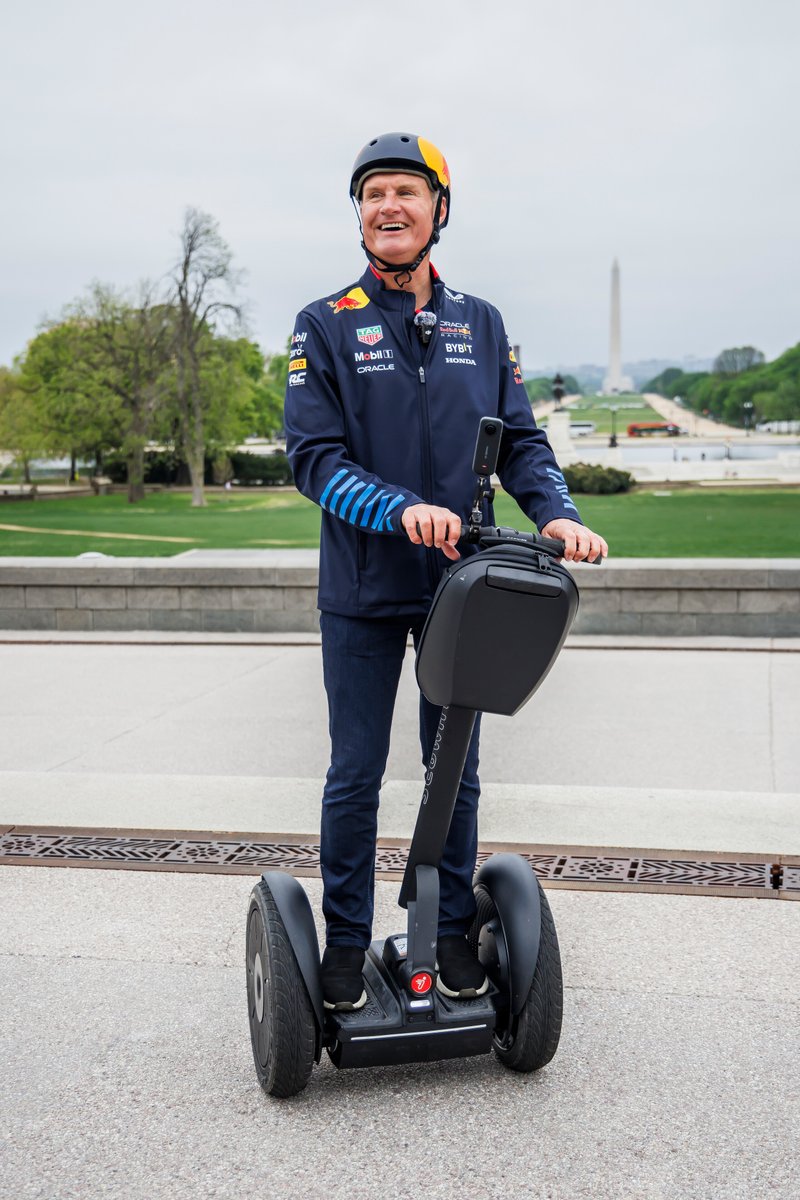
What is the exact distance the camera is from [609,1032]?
3.12 m

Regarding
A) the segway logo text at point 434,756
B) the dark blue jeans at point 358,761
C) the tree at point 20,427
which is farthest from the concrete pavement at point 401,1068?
the tree at point 20,427

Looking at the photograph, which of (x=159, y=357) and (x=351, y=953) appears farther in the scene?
(x=159, y=357)

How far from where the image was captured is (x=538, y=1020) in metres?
2.77

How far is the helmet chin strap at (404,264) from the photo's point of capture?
2814 millimetres

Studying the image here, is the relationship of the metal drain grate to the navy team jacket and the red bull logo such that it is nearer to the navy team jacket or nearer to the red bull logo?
the navy team jacket

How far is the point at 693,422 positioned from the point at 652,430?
1638cm

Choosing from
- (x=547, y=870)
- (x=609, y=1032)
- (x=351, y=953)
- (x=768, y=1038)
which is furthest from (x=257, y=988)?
(x=547, y=870)

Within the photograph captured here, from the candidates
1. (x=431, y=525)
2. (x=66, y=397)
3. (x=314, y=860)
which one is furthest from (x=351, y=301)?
(x=66, y=397)

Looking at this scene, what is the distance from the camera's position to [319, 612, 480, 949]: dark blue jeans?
2.87m

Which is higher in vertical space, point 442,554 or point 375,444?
point 375,444

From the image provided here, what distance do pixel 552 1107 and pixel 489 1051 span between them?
0.18 m

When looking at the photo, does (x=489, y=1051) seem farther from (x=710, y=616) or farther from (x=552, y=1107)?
(x=710, y=616)

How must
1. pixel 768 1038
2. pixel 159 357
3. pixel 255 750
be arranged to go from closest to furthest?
pixel 768 1038
pixel 255 750
pixel 159 357

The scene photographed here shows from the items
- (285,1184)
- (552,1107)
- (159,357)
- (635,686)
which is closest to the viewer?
(285,1184)
